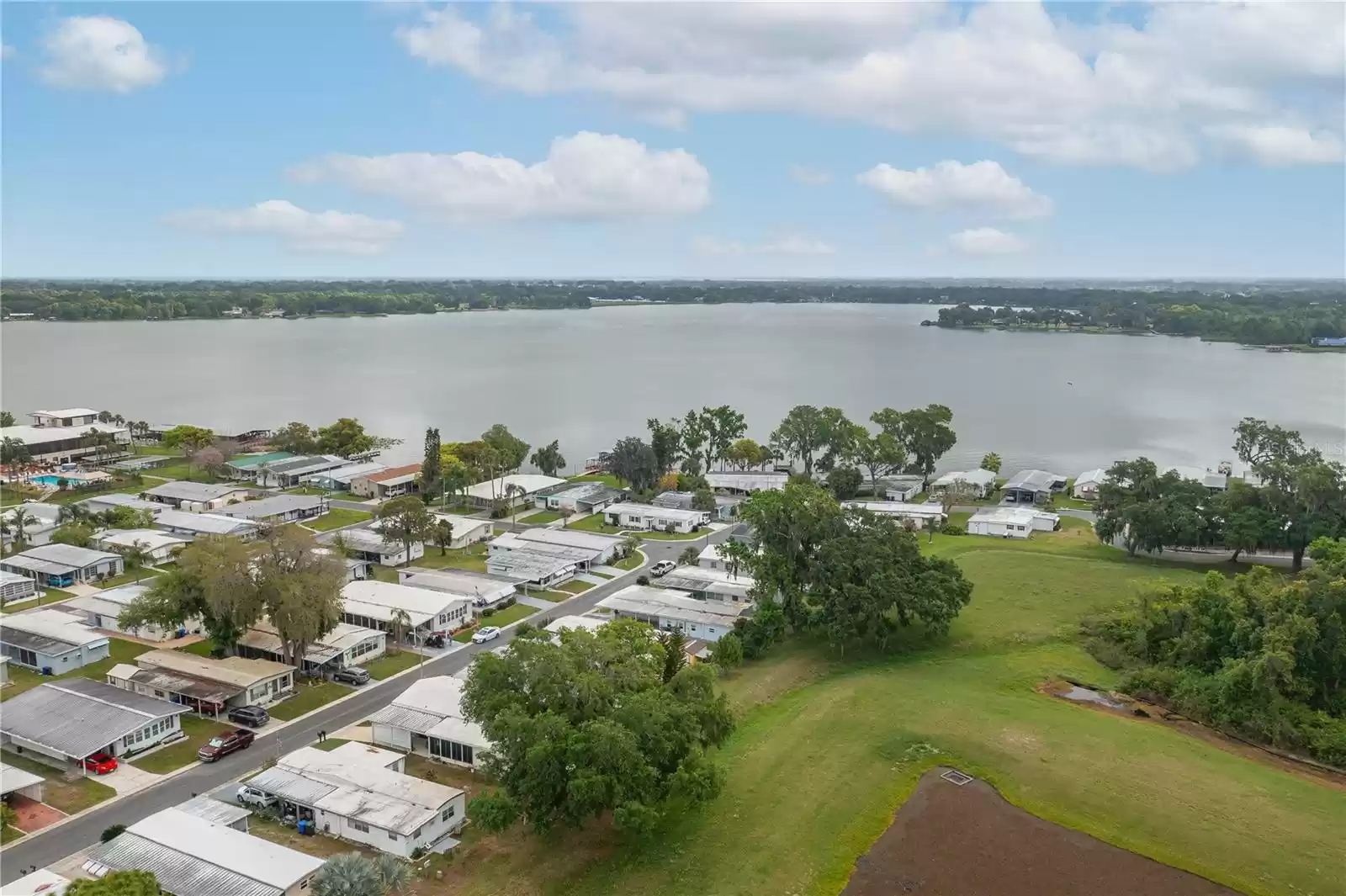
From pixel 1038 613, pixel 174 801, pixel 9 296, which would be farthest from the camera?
pixel 9 296

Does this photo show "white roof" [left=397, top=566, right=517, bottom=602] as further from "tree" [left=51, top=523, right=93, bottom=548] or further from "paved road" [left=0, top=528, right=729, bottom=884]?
"tree" [left=51, top=523, right=93, bottom=548]

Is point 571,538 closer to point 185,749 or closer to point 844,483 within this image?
point 844,483

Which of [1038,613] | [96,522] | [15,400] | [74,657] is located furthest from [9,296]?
[1038,613]

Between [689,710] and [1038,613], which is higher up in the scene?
[689,710]

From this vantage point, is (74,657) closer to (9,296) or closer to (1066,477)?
(1066,477)

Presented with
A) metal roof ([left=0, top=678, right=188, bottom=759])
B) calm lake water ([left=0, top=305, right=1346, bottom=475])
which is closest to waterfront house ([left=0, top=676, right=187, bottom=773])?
metal roof ([left=0, top=678, right=188, bottom=759])

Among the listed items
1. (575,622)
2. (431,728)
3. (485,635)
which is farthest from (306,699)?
(575,622)
